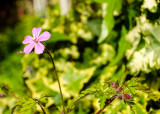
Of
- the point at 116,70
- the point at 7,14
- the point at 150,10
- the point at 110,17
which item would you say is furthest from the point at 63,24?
the point at 7,14

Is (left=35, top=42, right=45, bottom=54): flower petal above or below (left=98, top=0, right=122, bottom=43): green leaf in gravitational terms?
below

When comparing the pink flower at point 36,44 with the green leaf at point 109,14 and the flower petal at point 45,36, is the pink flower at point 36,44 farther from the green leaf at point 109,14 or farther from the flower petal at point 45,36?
the green leaf at point 109,14

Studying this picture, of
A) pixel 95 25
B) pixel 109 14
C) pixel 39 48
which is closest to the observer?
pixel 39 48

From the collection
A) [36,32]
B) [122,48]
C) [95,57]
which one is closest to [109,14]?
[122,48]

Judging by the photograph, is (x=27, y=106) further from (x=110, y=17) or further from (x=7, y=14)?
(x=7, y=14)

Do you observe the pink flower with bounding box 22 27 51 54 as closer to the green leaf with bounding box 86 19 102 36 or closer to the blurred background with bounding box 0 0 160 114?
the blurred background with bounding box 0 0 160 114

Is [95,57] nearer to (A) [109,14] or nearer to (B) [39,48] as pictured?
(A) [109,14]

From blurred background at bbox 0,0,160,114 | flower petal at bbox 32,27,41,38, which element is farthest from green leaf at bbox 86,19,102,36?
flower petal at bbox 32,27,41,38

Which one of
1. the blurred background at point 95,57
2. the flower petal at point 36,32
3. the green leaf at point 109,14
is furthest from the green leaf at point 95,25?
the flower petal at point 36,32
